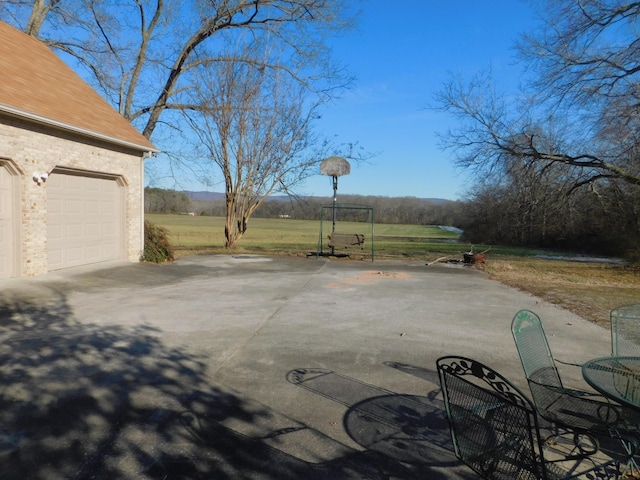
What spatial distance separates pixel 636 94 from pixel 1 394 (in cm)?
1711

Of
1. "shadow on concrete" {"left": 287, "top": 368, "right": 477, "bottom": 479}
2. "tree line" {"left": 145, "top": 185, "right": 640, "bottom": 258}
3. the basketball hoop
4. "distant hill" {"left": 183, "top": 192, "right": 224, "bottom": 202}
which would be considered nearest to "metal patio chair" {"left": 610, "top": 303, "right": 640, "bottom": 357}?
"shadow on concrete" {"left": 287, "top": 368, "right": 477, "bottom": 479}

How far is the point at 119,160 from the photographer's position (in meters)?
12.2

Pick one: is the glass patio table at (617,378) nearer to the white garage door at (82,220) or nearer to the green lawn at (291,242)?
the white garage door at (82,220)

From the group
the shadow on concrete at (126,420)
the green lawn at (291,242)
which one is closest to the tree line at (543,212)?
the green lawn at (291,242)

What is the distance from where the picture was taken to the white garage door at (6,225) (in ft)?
29.1

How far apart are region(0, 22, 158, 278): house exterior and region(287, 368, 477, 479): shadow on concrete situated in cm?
777

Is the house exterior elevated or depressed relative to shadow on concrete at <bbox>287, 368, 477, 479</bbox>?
elevated

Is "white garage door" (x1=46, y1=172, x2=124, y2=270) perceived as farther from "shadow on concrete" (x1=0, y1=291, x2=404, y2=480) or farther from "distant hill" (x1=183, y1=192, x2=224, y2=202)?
"distant hill" (x1=183, y1=192, x2=224, y2=202)

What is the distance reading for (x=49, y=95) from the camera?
10562 millimetres

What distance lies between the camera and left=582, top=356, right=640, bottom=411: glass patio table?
2.73 m

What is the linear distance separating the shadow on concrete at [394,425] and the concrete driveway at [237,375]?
0.01 m

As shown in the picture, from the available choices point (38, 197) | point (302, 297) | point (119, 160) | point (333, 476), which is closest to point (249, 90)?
point (119, 160)

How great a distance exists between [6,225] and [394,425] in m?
9.07

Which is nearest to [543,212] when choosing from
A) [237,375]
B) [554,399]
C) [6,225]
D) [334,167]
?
[334,167]
